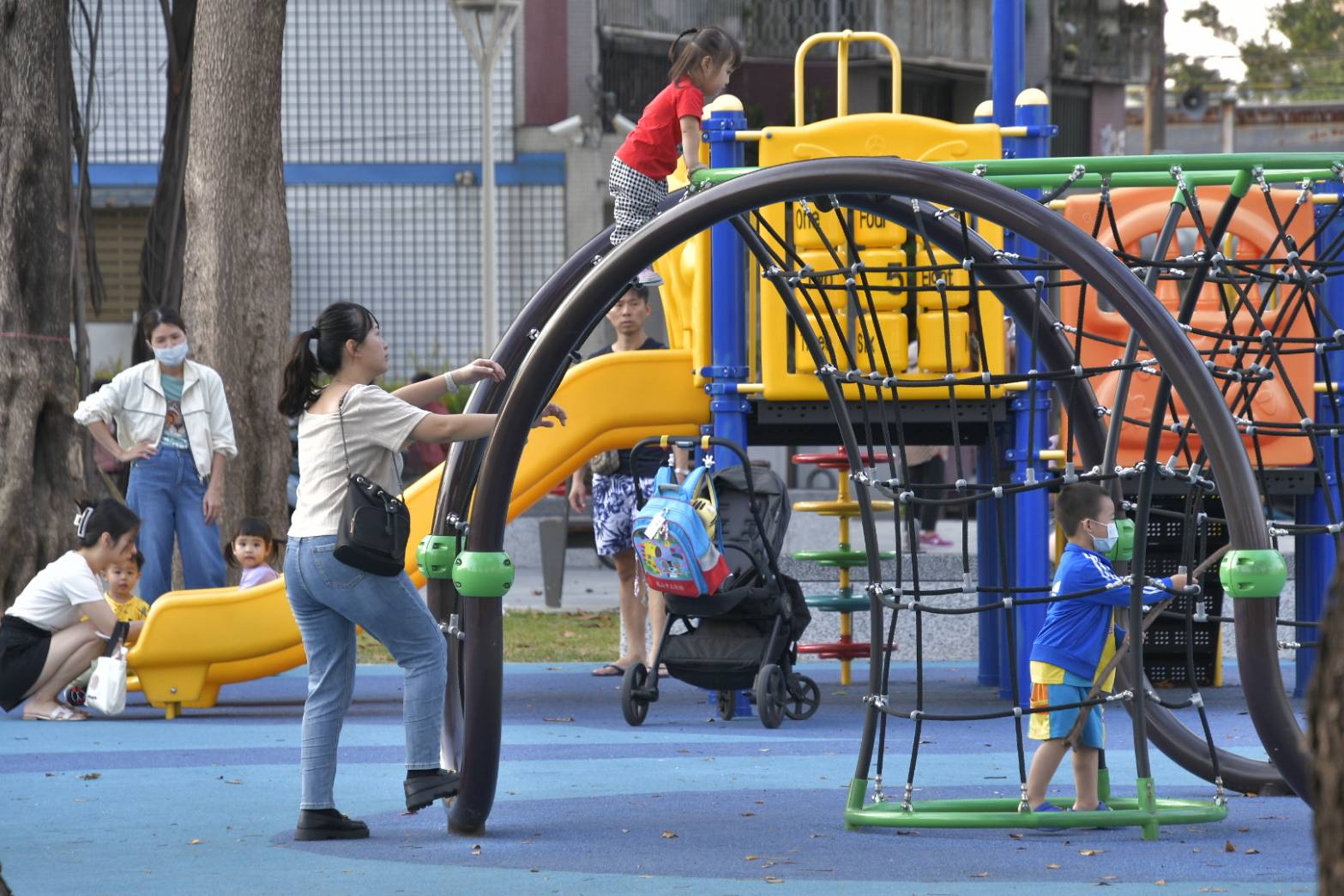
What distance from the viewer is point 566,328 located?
5973mm

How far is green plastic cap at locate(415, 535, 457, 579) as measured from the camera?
20.7 feet

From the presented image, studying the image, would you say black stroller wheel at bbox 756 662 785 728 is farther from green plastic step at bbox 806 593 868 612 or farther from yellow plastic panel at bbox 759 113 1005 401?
yellow plastic panel at bbox 759 113 1005 401

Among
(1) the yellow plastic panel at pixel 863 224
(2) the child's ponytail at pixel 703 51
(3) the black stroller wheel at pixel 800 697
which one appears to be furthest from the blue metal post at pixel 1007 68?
(3) the black stroller wheel at pixel 800 697

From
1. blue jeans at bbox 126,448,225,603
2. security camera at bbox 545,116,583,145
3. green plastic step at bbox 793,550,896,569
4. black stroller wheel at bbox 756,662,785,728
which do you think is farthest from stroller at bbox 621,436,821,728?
security camera at bbox 545,116,583,145

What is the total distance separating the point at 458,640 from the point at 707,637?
210cm

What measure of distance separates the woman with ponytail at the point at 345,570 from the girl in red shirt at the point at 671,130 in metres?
2.57

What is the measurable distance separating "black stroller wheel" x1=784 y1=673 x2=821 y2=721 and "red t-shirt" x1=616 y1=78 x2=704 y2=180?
227 cm

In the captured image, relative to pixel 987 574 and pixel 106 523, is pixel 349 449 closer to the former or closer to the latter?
pixel 106 523

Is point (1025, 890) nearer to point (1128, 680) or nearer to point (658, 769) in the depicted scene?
point (1128, 680)

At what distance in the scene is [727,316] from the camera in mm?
8914

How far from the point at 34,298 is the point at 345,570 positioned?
238 inches

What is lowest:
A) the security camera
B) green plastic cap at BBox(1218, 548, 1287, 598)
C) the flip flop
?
the flip flop

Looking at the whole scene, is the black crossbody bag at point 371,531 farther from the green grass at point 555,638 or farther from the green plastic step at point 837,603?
the green grass at point 555,638

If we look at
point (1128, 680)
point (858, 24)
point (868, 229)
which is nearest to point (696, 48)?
point (868, 229)
